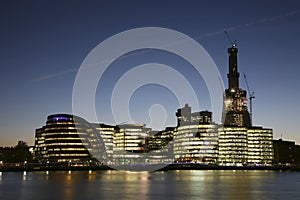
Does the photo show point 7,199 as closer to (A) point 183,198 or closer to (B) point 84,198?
(B) point 84,198

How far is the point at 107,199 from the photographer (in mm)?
53844

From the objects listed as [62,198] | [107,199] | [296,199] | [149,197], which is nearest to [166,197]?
[149,197]

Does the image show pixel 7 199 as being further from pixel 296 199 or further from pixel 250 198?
pixel 296 199

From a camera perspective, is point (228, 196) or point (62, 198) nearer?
point (62, 198)

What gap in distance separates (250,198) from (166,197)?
1081 centimetres

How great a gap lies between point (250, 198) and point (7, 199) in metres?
30.7

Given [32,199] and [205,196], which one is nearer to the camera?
[32,199]

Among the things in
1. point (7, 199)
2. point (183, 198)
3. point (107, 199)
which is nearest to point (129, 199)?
point (107, 199)

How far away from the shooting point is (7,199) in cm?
5381

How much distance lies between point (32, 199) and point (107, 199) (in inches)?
368

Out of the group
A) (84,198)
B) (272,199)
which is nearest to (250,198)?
(272,199)

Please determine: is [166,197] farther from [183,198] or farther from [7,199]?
[7,199]

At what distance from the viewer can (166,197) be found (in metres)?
56.7

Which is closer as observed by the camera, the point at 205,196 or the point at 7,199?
the point at 7,199
